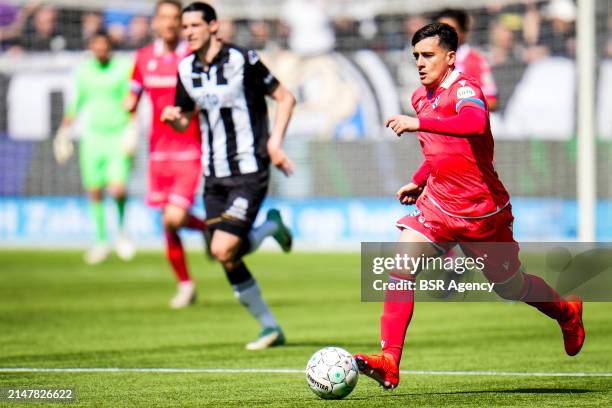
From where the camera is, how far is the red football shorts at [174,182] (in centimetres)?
1184

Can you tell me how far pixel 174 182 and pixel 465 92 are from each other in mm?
5856

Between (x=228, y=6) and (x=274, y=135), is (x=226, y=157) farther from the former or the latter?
(x=228, y=6)

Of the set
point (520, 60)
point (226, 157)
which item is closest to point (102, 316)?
point (226, 157)

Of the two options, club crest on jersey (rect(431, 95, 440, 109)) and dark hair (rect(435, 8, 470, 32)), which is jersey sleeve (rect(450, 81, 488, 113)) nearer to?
club crest on jersey (rect(431, 95, 440, 109))

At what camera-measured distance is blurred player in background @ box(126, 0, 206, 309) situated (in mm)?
11828

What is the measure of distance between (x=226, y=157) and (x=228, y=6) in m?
13.8

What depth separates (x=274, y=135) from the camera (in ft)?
28.9

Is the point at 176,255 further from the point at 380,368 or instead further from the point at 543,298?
the point at 380,368

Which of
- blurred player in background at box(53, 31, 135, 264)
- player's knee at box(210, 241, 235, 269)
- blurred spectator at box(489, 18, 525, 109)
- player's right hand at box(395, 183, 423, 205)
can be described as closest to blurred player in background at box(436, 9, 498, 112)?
player's knee at box(210, 241, 235, 269)

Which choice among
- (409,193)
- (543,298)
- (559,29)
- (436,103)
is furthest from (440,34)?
(559,29)

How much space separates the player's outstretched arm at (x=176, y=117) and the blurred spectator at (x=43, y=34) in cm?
1443

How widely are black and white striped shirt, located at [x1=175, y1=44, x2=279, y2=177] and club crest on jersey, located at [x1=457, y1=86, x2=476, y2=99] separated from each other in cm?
289

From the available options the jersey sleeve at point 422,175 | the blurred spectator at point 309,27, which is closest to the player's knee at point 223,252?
the jersey sleeve at point 422,175

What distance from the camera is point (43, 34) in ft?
75.8
